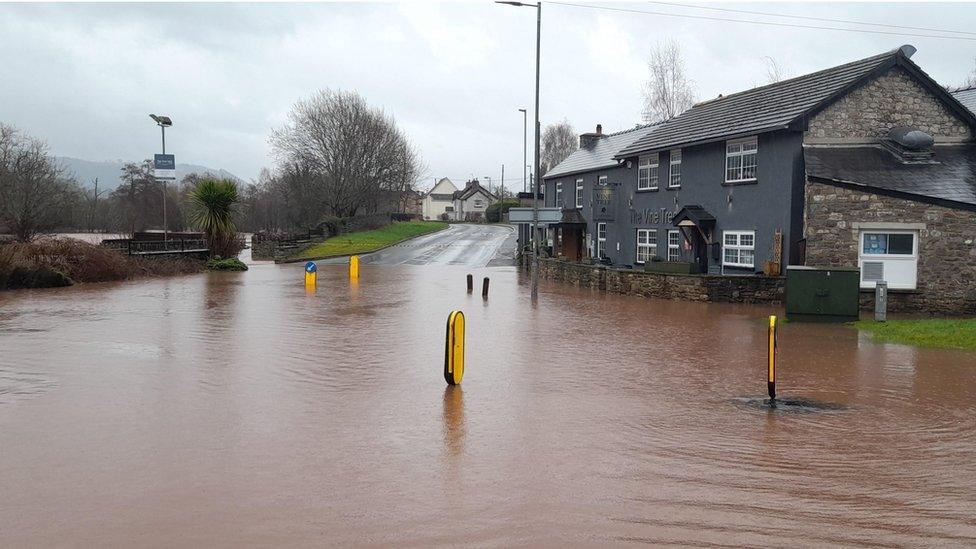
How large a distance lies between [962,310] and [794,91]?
28.7ft

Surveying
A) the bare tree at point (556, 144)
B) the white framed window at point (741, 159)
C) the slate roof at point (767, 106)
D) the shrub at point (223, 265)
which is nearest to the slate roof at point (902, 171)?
the slate roof at point (767, 106)

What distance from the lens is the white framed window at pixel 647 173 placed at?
30.9 metres

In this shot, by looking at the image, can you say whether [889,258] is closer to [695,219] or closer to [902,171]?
[902,171]

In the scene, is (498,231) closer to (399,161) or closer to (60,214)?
(399,161)

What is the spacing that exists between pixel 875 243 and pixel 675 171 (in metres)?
9.46

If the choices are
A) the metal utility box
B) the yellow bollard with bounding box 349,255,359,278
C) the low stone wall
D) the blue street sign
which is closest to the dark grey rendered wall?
the low stone wall

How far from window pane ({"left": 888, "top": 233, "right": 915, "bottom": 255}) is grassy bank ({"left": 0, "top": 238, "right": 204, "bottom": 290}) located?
84.1 ft

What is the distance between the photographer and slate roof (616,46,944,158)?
2253 cm

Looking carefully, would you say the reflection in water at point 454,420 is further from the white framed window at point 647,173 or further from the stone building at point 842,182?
the white framed window at point 647,173

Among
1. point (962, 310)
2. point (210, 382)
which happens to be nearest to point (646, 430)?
point (210, 382)

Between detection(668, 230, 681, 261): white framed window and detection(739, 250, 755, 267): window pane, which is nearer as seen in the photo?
detection(739, 250, 755, 267): window pane

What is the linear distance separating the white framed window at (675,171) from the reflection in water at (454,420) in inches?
816

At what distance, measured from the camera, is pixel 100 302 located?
2061 cm

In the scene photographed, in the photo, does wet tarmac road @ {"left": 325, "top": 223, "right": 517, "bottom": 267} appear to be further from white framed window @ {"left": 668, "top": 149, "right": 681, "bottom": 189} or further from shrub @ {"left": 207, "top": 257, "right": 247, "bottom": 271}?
white framed window @ {"left": 668, "top": 149, "right": 681, "bottom": 189}
